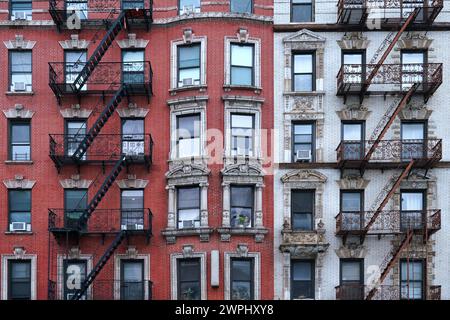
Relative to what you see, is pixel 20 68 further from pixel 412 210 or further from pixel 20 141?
pixel 412 210

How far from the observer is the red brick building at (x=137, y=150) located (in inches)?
1217

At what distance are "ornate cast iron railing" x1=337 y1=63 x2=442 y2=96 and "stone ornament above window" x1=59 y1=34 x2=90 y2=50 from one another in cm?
1066

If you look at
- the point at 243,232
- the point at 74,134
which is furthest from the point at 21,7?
the point at 243,232

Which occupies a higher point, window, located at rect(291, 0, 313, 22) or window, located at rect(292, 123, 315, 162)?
window, located at rect(291, 0, 313, 22)

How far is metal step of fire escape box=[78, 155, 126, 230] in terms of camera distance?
100 feet

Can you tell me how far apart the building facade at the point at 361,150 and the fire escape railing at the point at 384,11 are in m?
0.05

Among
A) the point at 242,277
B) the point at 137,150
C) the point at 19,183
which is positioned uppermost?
the point at 137,150

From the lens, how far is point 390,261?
99.3 feet

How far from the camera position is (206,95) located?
103 feet

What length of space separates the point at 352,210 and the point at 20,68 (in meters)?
15.0

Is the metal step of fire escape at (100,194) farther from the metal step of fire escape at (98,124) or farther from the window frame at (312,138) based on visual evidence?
the window frame at (312,138)

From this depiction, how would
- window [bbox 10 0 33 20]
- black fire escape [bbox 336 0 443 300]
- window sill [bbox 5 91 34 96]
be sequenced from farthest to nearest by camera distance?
window [bbox 10 0 33 20], window sill [bbox 5 91 34 96], black fire escape [bbox 336 0 443 300]

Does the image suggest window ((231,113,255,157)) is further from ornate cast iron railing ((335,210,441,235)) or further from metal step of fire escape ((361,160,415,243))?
metal step of fire escape ((361,160,415,243))

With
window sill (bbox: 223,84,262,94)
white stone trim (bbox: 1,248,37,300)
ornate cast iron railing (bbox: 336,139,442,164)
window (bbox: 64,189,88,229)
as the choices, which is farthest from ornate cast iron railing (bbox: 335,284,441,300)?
white stone trim (bbox: 1,248,37,300)
